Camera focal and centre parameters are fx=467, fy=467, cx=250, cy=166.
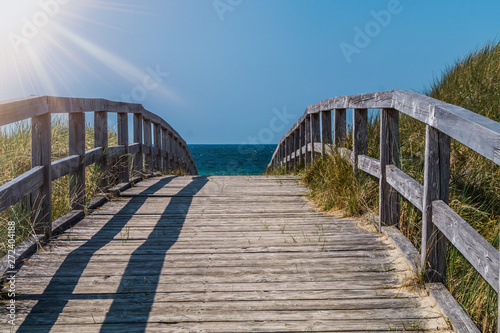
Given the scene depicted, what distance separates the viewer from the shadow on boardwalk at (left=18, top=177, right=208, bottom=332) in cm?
270

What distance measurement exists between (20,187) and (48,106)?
90 centimetres

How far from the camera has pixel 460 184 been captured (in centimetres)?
466

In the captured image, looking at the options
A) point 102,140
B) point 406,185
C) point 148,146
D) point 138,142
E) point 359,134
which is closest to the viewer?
point 406,185

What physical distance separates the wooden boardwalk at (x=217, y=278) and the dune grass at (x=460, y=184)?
275 mm

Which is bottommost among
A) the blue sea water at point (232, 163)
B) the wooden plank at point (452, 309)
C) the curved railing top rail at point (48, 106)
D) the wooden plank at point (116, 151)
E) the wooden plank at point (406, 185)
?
the blue sea water at point (232, 163)

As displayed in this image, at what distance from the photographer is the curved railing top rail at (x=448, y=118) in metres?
2.09

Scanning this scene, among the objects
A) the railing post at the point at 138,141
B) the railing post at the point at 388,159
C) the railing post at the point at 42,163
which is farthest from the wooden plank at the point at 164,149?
the railing post at the point at 388,159

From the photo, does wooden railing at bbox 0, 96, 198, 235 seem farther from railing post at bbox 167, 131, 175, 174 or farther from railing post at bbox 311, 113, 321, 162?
railing post at bbox 167, 131, 175, 174

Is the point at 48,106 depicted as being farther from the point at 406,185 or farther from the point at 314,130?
the point at 314,130

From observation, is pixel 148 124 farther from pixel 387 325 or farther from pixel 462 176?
pixel 387 325

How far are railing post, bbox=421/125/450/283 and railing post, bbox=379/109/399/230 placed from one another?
3.28 ft

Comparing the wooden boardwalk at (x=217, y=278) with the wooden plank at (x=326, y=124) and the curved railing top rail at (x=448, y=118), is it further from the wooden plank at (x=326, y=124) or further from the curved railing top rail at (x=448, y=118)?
the wooden plank at (x=326, y=124)

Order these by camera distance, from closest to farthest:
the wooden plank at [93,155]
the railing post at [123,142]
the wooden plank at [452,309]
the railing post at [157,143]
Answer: the wooden plank at [452,309] → the wooden plank at [93,155] → the railing post at [123,142] → the railing post at [157,143]

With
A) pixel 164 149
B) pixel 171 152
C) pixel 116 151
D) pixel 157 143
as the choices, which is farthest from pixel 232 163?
pixel 116 151
